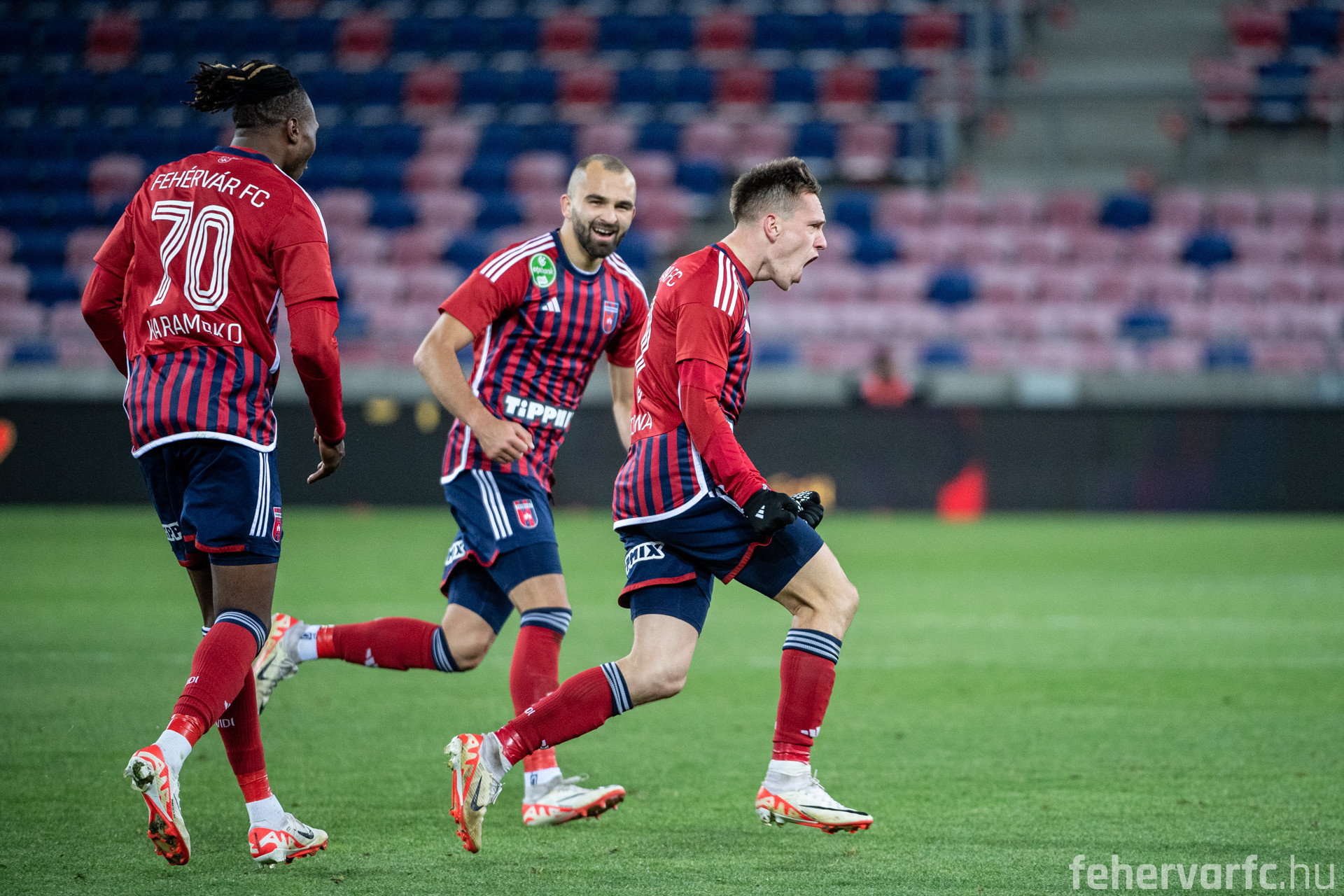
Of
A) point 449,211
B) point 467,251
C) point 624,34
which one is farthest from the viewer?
point 624,34

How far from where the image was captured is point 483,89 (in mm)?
24125

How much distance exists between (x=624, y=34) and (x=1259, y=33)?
401 inches

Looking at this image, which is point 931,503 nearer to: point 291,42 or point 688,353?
point 688,353

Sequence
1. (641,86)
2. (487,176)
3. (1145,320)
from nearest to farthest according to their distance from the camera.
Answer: (1145,320), (487,176), (641,86)

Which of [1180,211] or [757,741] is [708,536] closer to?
[757,741]

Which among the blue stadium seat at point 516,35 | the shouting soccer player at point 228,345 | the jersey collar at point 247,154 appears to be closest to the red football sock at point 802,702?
the shouting soccer player at point 228,345

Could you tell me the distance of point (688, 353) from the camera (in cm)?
404

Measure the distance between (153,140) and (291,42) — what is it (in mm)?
3346

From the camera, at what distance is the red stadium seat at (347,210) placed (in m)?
21.8

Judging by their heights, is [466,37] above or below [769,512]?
above

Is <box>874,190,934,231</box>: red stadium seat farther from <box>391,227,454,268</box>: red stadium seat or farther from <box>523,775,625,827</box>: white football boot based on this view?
<box>523,775,625,827</box>: white football boot

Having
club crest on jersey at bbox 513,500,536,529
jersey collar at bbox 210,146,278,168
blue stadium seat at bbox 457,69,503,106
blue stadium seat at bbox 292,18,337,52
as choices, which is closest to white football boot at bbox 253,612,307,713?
club crest on jersey at bbox 513,500,536,529

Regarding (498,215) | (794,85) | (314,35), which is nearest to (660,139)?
(794,85)

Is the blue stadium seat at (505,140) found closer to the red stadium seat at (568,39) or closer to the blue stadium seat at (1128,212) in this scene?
the red stadium seat at (568,39)
